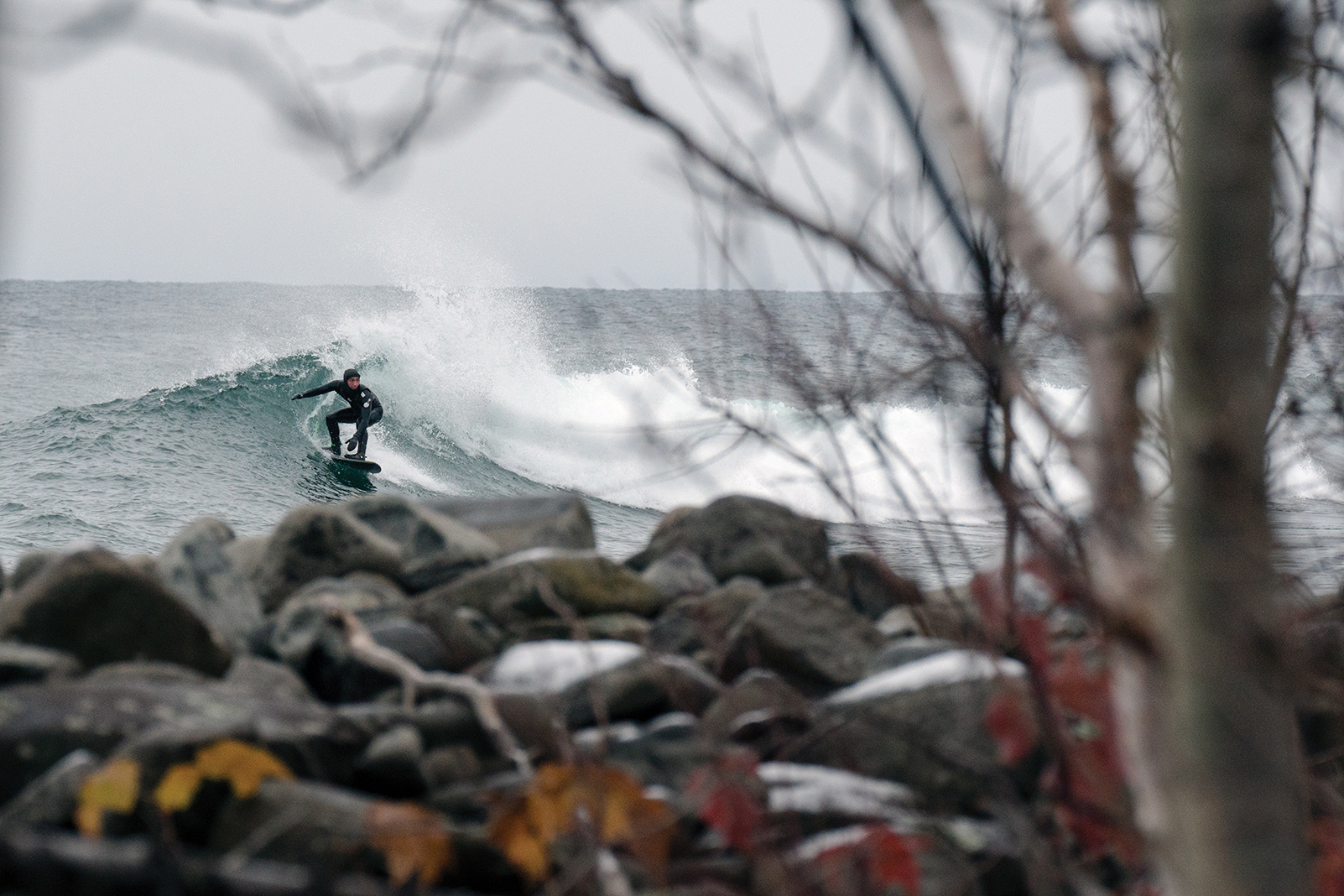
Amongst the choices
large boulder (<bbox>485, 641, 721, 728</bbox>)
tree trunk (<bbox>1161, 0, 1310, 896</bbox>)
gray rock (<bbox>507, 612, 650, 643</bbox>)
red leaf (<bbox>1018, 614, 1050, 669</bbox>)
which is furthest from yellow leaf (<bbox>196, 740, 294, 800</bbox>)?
tree trunk (<bbox>1161, 0, 1310, 896</bbox>)

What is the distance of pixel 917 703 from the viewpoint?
262 centimetres

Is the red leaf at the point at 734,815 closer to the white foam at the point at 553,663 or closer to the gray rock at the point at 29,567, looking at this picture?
the white foam at the point at 553,663

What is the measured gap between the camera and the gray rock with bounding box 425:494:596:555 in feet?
14.4

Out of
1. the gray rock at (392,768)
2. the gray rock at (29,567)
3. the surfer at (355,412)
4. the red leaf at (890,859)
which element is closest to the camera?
the red leaf at (890,859)

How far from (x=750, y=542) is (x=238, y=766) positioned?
2.45 m

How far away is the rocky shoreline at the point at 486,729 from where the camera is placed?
1986 millimetres

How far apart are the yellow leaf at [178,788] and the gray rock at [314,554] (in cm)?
171

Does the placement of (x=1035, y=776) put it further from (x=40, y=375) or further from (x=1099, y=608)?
(x=40, y=375)

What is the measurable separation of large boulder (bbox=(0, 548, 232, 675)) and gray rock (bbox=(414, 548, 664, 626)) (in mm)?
719

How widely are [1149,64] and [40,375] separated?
2591cm

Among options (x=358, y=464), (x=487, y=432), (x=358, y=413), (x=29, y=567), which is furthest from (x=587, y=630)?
(x=487, y=432)

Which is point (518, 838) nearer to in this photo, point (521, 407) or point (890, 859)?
point (890, 859)

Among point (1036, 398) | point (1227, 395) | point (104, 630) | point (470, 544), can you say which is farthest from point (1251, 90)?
point (470, 544)

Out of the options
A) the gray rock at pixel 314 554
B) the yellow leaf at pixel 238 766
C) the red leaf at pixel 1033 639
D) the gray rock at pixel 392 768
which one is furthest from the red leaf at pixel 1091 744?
the gray rock at pixel 314 554
